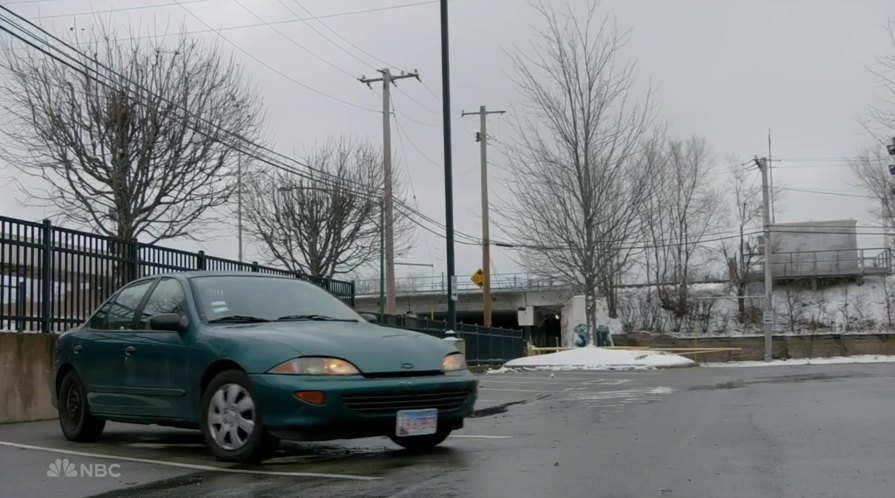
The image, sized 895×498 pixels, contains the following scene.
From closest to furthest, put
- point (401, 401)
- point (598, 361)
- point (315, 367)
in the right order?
point (315, 367) → point (401, 401) → point (598, 361)

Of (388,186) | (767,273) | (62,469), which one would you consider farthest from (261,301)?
(767,273)

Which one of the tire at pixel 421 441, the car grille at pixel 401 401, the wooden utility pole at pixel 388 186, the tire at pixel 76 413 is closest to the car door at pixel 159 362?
the tire at pixel 76 413

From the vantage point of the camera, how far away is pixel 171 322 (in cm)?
644

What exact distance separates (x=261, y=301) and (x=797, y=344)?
41832 millimetres

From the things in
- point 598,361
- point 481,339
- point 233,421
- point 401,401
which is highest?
point 401,401

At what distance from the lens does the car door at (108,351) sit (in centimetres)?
705

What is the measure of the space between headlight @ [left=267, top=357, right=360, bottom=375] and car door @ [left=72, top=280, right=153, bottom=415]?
1.97 m

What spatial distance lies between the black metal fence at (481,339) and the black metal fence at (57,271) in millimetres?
11998

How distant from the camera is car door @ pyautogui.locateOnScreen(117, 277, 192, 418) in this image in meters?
6.46

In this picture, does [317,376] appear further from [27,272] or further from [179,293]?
[27,272]

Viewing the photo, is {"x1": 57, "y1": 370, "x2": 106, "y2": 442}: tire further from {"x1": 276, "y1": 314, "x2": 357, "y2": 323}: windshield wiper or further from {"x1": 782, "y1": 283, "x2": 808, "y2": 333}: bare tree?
{"x1": 782, "y1": 283, "x2": 808, "y2": 333}: bare tree

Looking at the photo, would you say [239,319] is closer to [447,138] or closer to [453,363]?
[453,363]

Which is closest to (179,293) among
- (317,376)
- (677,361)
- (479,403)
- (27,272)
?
(317,376)

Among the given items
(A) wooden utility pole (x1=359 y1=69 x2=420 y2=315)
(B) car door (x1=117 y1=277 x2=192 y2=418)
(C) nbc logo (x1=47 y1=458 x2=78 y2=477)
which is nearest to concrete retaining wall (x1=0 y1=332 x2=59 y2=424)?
(B) car door (x1=117 y1=277 x2=192 y2=418)
